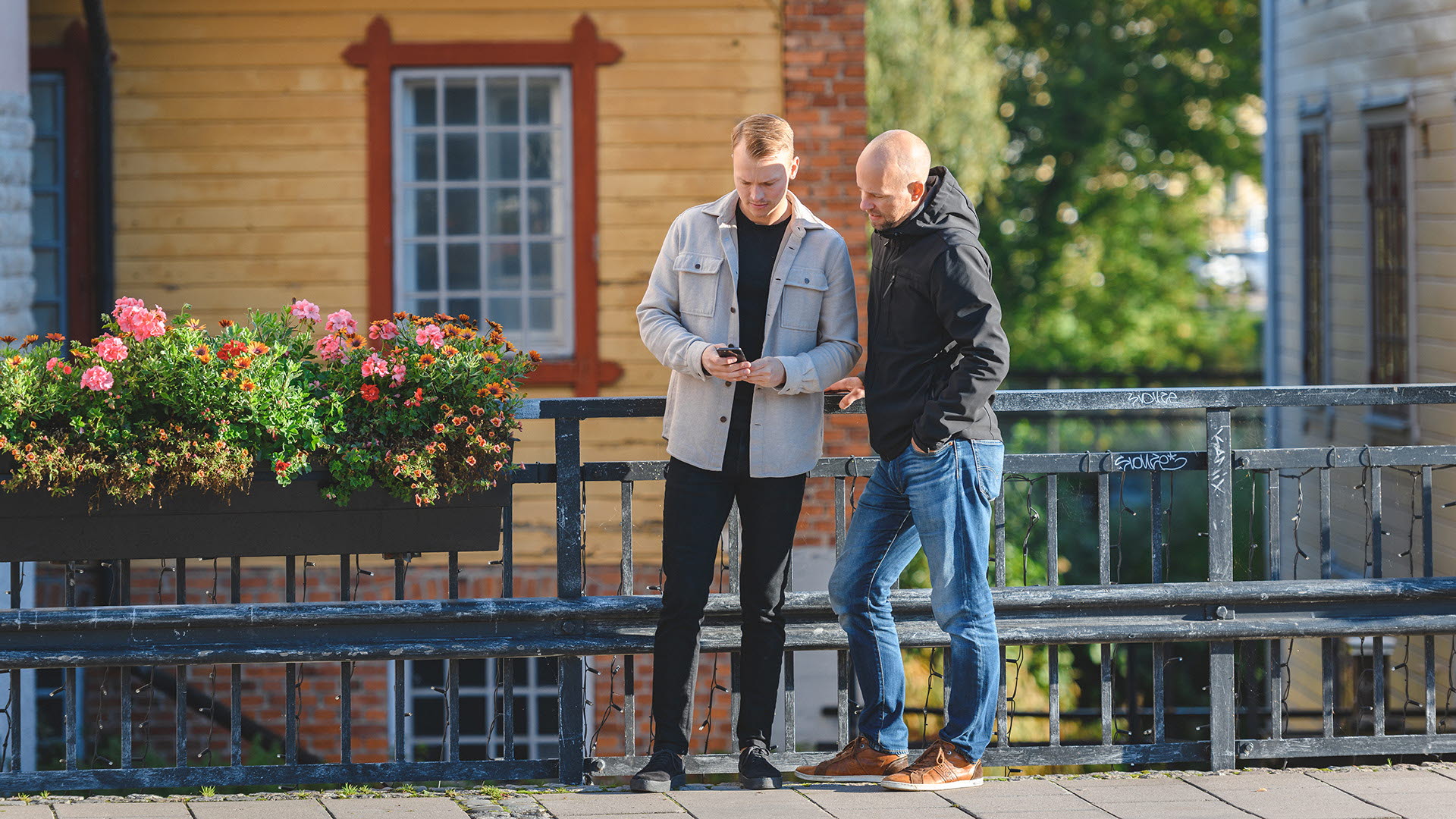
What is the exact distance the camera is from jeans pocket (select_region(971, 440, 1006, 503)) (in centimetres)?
443

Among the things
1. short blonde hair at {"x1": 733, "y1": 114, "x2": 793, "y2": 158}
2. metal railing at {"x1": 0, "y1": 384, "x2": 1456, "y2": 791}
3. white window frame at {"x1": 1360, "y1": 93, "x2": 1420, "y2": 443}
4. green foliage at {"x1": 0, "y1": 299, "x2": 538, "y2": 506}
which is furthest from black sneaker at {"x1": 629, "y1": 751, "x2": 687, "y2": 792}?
white window frame at {"x1": 1360, "y1": 93, "x2": 1420, "y2": 443}

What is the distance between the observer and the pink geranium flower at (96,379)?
431cm

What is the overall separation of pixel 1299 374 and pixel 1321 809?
8620 mm

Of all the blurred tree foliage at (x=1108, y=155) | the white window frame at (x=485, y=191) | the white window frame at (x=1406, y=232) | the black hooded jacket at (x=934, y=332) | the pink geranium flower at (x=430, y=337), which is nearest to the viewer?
the black hooded jacket at (x=934, y=332)

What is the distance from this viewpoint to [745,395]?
4551mm

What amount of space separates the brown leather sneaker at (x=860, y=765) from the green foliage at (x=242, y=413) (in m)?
1.35

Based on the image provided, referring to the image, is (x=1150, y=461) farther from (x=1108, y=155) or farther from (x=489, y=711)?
(x=1108, y=155)

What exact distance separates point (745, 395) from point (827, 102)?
4537 millimetres

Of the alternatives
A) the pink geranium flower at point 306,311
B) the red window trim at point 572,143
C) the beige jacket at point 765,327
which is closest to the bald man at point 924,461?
the beige jacket at point 765,327

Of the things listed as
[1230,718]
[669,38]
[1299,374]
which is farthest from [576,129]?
[1299,374]

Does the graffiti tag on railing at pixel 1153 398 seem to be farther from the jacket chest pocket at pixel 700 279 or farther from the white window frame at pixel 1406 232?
the white window frame at pixel 1406 232

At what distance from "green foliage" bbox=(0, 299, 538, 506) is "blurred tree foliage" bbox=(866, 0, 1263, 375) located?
17.9 m

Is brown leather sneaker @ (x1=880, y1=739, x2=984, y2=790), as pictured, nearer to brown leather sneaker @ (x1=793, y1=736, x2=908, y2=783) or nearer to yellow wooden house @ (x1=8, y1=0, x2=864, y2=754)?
brown leather sneaker @ (x1=793, y1=736, x2=908, y2=783)

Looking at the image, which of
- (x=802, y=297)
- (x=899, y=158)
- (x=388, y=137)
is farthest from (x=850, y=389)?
(x=388, y=137)
